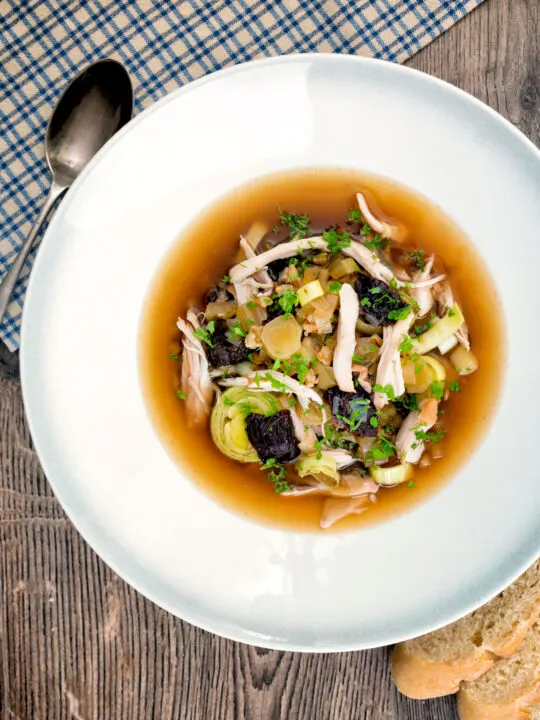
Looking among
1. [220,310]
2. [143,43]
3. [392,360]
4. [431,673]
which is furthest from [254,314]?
[431,673]

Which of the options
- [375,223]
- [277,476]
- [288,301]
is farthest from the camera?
[277,476]

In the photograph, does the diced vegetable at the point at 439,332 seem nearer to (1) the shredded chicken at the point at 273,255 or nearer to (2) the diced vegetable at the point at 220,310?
(1) the shredded chicken at the point at 273,255

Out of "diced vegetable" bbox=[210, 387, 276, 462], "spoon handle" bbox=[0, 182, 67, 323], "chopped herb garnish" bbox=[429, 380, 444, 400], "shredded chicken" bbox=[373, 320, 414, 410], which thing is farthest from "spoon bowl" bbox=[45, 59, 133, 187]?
"chopped herb garnish" bbox=[429, 380, 444, 400]

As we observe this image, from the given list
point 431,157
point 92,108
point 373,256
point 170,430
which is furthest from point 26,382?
point 431,157

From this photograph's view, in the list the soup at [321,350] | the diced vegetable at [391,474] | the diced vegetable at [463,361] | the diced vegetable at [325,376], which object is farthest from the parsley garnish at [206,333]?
the diced vegetable at [463,361]

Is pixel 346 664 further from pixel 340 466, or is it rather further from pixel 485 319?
pixel 485 319

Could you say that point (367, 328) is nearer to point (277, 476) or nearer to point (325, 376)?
point (325, 376)

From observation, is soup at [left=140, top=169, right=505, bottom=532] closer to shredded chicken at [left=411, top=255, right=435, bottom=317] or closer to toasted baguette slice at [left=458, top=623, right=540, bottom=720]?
shredded chicken at [left=411, top=255, right=435, bottom=317]
